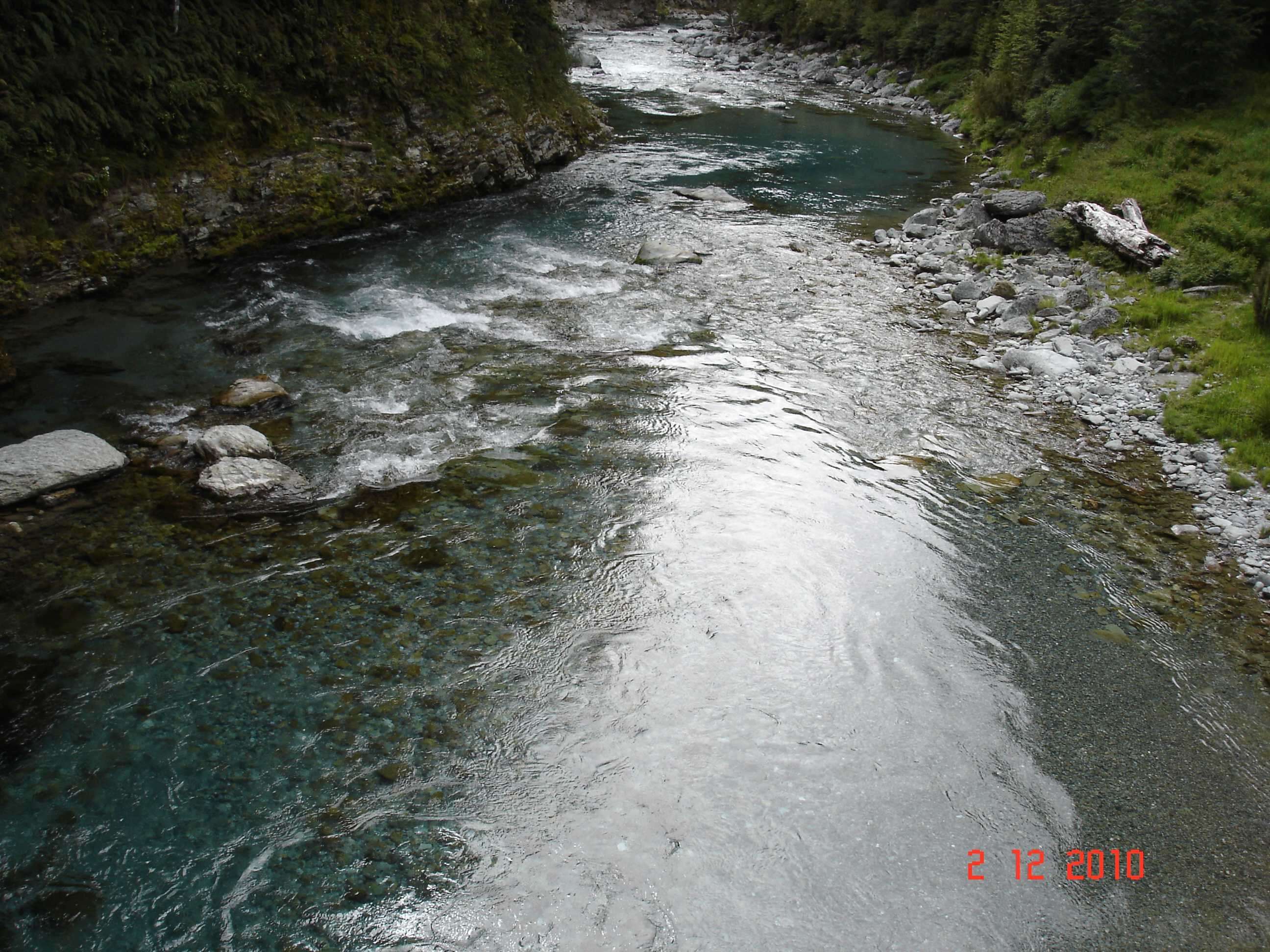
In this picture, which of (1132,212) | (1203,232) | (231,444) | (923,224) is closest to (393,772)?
(231,444)

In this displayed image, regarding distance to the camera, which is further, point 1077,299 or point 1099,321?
point 1077,299

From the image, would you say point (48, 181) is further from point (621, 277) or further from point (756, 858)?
point (756, 858)

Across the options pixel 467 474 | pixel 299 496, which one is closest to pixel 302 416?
pixel 299 496

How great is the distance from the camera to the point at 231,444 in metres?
8.10

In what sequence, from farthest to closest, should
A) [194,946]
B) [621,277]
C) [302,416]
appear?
[621,277], [302,416], [194,946]

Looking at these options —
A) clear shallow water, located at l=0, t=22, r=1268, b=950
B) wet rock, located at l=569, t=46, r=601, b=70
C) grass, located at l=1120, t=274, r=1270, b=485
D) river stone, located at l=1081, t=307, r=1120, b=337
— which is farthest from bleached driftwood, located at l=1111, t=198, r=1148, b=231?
wet rock, located at l=569, t=46, r=601, b=70

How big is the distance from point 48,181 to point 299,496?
7527mm

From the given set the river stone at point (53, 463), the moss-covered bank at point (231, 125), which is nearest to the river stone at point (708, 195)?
the moss-covered bank at point (231, 125)

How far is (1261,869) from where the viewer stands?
500cm

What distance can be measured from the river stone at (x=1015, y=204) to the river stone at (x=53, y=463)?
1837 cm

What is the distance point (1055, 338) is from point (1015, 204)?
6.61 meters

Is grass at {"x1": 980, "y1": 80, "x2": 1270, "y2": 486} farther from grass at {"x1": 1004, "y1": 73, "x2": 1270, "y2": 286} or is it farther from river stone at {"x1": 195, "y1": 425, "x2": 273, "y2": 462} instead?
river stone at {"x1": 195, "y1": 425, "x2": 273, "y2": 462}

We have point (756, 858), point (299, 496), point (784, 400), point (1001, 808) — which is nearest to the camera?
point (756, 858)

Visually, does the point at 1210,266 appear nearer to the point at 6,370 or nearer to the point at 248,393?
the point at 248,393
